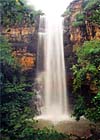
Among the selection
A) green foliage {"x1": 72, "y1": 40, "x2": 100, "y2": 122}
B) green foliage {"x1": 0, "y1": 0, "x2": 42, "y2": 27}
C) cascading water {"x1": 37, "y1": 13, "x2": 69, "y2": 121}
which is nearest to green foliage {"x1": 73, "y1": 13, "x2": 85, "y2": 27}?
cascading water {"x1": 37, "y1": 13, "x2": 69, "y2": 121}

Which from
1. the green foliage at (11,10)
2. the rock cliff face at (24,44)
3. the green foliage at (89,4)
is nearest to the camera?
the green foliage at (11,10)

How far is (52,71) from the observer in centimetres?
1501

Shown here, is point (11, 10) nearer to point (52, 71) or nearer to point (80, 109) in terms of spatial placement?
point (80, 109)

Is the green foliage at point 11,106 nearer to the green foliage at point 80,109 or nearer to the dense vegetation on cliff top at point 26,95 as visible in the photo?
the dense vegetation on cliff top at point 26,95

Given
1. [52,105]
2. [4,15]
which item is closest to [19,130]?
[4,15]

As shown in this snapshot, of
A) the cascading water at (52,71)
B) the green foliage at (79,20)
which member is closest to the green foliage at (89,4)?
the green foliage at (79,20)

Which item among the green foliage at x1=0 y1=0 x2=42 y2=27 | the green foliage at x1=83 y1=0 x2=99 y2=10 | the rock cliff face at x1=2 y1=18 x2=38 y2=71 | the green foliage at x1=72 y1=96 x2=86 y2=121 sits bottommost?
the green foliage at x1=72 y1=96 x2=86 y2=121

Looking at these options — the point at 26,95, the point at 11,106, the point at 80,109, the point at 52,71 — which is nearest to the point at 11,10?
the point at 11,106

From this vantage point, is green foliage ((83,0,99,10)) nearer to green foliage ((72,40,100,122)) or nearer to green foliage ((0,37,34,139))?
green foliage ((72,40,100,122))

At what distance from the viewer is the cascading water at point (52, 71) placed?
14117 mm

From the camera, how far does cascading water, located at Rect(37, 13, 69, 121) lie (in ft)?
46.3

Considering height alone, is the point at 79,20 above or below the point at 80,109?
above

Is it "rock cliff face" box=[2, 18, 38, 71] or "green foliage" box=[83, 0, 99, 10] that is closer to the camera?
"green foliage" box=[83, 0, 99, 10]

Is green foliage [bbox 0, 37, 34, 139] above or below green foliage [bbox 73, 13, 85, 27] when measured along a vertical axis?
below
